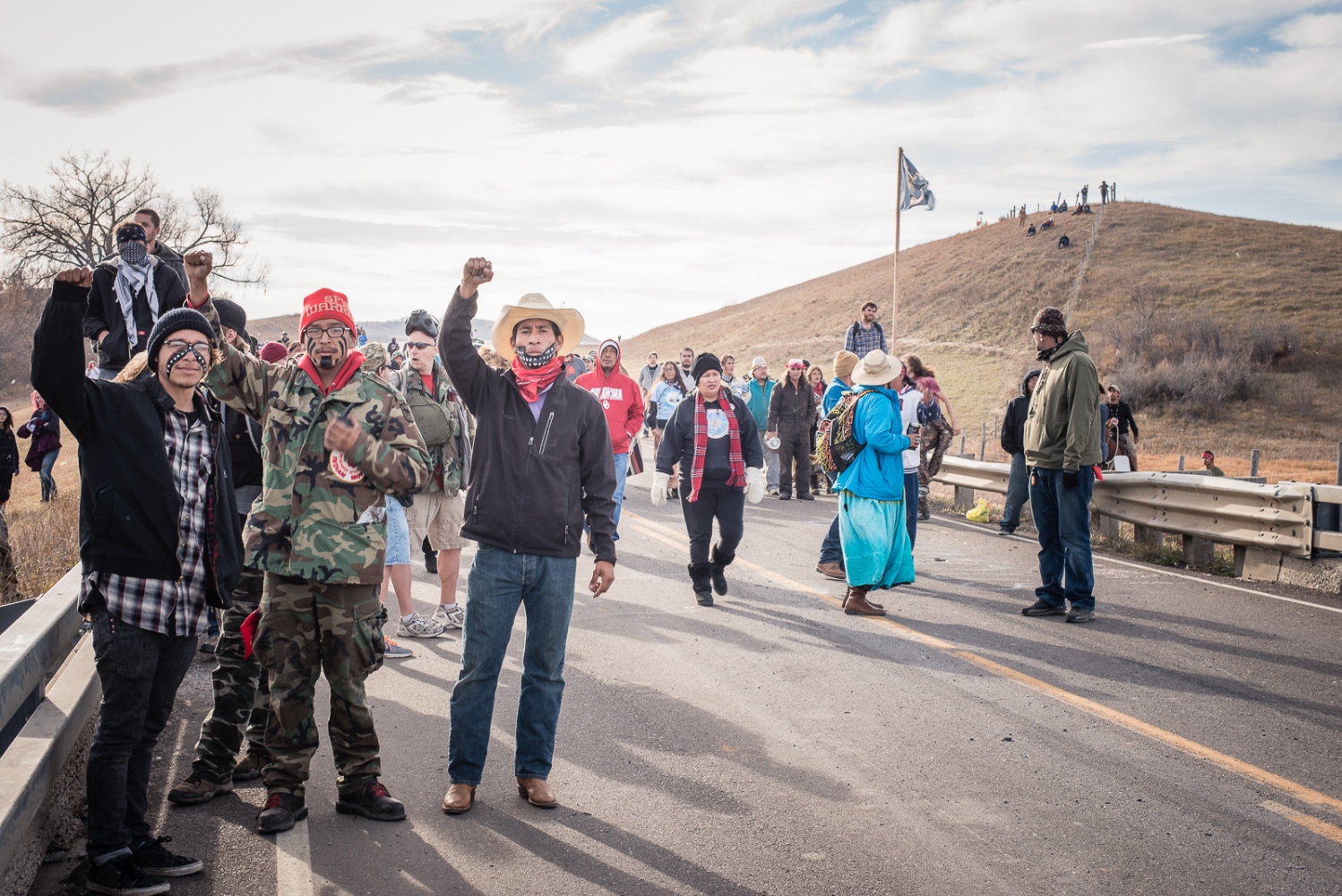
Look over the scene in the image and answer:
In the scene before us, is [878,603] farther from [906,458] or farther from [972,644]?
[906,458]

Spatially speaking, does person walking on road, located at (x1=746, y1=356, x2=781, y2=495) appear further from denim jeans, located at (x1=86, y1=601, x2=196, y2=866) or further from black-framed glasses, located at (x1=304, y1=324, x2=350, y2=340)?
denim jeans, located at (x1=86, y1=601, x2=196, y2=866)

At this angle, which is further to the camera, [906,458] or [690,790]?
[906,458]

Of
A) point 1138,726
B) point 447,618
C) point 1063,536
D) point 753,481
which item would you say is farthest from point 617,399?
point 1138,726

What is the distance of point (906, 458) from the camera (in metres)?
10.3

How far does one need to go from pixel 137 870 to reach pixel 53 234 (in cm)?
5396

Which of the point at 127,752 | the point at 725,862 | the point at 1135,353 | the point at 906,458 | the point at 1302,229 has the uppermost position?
the point at 1302,229

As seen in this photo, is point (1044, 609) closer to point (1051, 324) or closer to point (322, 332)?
point (1051, 324)

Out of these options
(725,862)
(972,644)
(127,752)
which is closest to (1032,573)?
(972,644)

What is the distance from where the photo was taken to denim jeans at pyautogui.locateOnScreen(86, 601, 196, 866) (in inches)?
145

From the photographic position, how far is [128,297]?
6.80 metres

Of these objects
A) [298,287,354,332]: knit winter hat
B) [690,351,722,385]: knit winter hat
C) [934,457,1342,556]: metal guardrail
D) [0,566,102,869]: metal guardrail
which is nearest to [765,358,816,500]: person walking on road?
[934,457,1342,556]: metal guardrail

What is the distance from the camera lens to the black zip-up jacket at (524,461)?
449 cm

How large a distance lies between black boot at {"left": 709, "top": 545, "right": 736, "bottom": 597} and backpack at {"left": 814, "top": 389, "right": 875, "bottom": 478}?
1.20m

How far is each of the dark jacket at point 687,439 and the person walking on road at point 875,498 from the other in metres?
1.07
